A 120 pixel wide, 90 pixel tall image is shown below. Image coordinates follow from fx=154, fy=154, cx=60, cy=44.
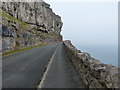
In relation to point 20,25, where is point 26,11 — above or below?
above

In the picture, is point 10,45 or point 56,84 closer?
point 56,84

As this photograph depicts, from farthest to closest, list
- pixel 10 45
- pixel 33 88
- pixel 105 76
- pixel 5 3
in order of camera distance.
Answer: pixel 5 3, pixel 10 45, pixel 33 88, pixel 105 76

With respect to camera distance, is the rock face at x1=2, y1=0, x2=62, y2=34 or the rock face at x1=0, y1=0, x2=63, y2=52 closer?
the rock face at x1=0, y1=0, x2=63, y2=52

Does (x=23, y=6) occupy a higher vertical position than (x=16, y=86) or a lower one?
higher

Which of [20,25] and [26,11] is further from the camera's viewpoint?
[26,11]

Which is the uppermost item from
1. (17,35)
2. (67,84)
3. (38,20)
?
(38,20)

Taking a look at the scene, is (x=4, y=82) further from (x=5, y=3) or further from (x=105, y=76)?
(x=5, y=3)

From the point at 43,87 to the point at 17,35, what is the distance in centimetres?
3039

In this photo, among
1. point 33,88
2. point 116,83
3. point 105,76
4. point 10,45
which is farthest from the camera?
point 10,45

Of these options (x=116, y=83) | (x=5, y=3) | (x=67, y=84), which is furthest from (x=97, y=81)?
(x=5, y=3)

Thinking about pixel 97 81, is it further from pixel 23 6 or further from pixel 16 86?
pixel 23 6

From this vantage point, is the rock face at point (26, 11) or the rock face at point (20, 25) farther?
the rock face at point (26, 11)

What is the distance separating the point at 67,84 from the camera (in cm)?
966

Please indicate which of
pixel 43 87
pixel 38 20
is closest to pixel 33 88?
pixel 43 87
